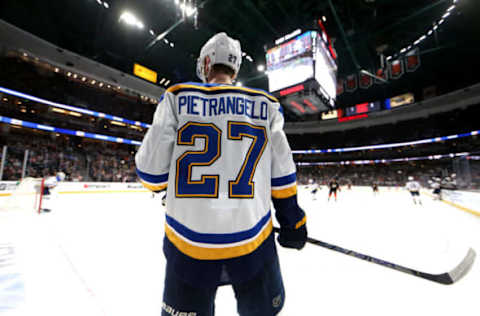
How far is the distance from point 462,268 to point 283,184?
239 centimetres

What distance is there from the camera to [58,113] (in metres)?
12.9

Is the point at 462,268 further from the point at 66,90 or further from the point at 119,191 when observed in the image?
the point at 66,90

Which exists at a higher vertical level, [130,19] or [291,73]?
[130,19]

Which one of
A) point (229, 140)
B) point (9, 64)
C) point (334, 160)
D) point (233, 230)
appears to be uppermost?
point (9, 64)

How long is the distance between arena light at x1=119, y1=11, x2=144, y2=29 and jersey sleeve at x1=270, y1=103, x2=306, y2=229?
11652 mm

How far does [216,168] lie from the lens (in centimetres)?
68

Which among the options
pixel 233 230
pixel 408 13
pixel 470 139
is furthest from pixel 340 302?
pixel 470 139

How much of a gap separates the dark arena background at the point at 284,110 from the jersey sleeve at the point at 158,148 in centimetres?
118

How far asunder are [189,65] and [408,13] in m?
12.5

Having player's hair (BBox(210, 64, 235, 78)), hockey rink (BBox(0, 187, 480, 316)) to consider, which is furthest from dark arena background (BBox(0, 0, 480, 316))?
player's hair (BBox(210, 64, 235, 78))

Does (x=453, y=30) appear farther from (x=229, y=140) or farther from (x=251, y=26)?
(x=229, y=140)

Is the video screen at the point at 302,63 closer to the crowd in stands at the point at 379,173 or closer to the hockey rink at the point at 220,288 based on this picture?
the hockey rink at the point at 220,288

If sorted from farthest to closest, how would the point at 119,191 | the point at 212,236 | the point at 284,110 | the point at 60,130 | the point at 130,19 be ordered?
the point at 284,110 → the point at 60,130 → the point at 119,191 → the point at 130,19 → the point at 212,236

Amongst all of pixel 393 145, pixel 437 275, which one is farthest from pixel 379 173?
pixel 437 275
